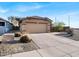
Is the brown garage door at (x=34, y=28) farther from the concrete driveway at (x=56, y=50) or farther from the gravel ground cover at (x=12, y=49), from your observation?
the gravel ground cover at (x=12, y=49)

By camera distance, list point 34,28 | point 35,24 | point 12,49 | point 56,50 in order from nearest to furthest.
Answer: point 56,50 → point 12,49 → point 34,28 → point 35,24

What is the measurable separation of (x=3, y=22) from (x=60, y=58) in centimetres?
2170

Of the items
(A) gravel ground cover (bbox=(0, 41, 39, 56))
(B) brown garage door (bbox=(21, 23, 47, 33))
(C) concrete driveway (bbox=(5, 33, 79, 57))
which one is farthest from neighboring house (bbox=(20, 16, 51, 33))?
(A) gravel ground cover (bbox=(0, 41, 39, 56))

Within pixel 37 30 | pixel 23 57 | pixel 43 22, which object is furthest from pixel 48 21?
pixel 23 57

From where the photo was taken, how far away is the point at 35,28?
28203mm

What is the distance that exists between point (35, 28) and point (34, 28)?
0.21m

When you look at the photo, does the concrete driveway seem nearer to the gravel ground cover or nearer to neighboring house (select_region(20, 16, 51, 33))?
the gravel ground cover

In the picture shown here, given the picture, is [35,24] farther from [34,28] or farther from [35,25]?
[34,28]

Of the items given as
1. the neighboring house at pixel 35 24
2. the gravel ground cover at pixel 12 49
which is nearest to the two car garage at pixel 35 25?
the neighboring house at pixel 35 24

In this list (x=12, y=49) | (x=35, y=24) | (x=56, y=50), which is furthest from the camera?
(x=35, y=24)

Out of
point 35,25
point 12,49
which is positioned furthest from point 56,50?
point 35,25

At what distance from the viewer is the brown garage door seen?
27.7 m

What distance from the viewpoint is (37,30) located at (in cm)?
2825

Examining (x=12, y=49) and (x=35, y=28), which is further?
(x=35, y=28)
